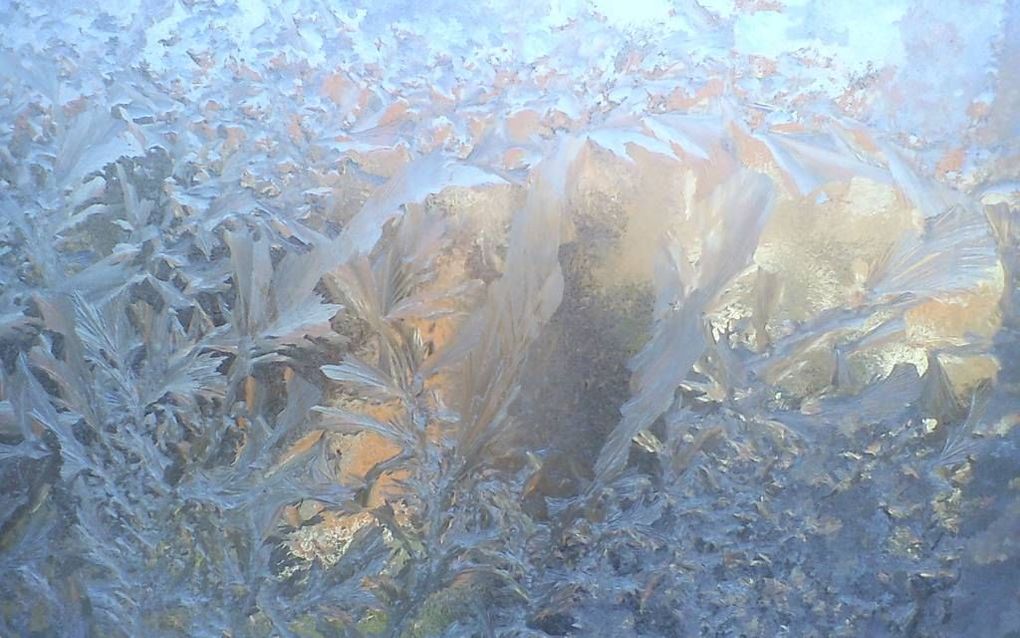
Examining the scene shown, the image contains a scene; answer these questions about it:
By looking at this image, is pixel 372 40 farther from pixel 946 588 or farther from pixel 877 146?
pixel 946 588

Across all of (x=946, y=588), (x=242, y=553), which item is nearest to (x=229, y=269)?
(x=242, y=553)

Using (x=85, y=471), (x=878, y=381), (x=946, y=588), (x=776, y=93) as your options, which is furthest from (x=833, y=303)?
(x=85, y=471)

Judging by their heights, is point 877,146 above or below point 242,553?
above

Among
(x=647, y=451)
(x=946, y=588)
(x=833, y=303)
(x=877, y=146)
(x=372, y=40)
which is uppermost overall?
(x=372, y=40)

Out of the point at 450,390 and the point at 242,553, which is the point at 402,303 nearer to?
the point at 450,390

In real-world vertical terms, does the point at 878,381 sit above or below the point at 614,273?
below
